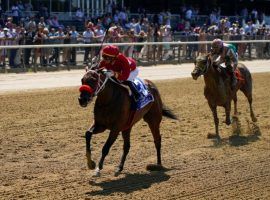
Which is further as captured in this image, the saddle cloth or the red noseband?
the saddle cloth

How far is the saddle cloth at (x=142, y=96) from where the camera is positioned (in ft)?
27.0

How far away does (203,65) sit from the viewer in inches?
433

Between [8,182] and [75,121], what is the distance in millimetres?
5108

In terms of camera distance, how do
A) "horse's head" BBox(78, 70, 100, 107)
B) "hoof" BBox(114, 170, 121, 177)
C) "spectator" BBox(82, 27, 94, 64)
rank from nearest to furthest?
"horse's head" BBox(78, 70, 100, 107), "hoof" BBox(114, 170, 121, 177), "spectator" BBox(82, 27, 94, 64)

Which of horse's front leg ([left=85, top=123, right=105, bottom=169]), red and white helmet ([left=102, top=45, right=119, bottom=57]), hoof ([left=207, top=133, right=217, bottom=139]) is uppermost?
red and white helmet ([left=102, top=45, right=119, bottom=57])

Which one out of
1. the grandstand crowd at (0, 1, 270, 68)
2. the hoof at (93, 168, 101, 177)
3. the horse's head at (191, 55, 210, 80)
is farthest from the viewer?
the grandstand crowd at (0, 1, 270, 68)

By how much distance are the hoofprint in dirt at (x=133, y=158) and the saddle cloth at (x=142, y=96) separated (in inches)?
37.3

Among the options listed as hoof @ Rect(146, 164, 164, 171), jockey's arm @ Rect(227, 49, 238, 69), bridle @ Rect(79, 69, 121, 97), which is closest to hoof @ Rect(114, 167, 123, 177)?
hoof @ Rect(146, 164, 164, 171)

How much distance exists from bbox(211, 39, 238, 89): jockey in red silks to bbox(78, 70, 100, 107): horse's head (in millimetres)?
4852

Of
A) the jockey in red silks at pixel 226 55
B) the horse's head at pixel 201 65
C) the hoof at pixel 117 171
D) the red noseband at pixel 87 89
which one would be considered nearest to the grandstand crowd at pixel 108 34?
the jockey in red silks at pixel 226 55

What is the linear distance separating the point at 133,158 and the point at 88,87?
2421mm

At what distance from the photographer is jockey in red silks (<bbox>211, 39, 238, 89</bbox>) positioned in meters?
11.8

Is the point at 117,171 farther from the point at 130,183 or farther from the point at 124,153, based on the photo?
the point at 130,183

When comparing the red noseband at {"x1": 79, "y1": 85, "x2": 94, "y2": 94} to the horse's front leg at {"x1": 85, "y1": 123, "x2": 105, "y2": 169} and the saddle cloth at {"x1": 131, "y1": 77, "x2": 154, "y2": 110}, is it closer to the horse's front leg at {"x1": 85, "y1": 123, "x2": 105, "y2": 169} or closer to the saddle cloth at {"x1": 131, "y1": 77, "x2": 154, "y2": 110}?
the horse's front leg at {"x1": 85, "y1": 123, "x2": 105, "y2": 169}
